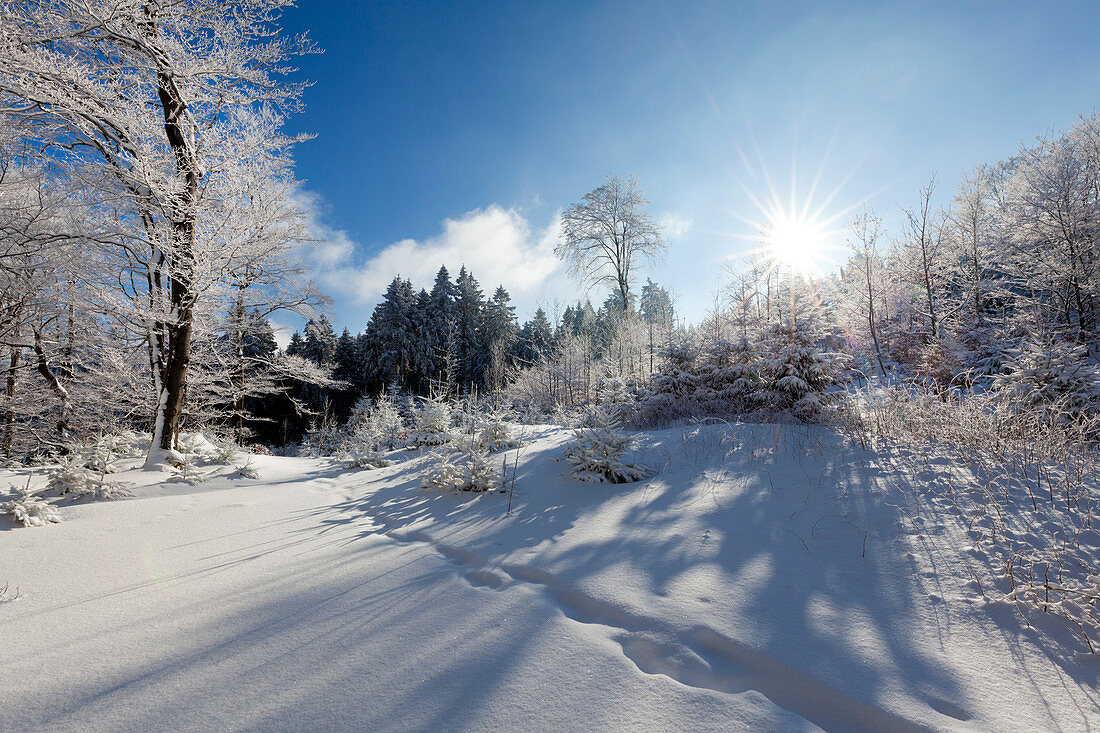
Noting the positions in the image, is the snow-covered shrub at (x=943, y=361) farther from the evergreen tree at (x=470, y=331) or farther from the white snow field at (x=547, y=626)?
the evergreen tree at (x=470, y=331)

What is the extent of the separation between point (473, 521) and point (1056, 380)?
7157mm

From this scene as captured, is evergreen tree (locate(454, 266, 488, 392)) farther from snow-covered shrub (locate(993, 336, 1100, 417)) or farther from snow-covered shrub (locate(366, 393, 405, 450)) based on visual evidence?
snow-covered shrub (locate(993, 336, 1100, 417))

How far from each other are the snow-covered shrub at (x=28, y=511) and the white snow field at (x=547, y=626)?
74 mm

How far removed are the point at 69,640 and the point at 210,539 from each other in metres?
1.64

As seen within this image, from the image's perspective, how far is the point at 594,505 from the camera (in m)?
3.87

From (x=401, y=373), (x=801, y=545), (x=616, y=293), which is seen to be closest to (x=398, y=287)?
(x=401, y=373)

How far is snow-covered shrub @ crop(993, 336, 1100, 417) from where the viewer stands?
4738 millimetres

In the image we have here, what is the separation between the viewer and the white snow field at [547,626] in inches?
57.1

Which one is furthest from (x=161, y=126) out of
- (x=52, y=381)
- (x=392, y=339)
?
(x=392, y=339)

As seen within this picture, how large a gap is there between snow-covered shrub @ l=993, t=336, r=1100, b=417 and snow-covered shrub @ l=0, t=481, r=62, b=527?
979 cm

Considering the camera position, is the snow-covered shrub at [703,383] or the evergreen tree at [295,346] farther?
the evergreen tree at [295,346]

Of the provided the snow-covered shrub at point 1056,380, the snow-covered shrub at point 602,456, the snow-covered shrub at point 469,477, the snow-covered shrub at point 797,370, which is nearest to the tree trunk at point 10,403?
the snow-covered shrub at point 469,477

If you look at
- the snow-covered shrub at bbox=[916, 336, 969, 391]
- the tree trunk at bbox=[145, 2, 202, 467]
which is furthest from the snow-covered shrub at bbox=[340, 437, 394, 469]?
the snow-covered shrub at bbox=[916, 336, 969, 391]

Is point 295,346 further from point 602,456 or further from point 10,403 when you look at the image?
point 602,456
